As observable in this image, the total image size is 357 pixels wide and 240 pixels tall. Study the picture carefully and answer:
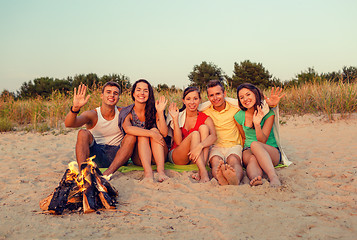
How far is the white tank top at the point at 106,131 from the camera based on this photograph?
14.8 feet

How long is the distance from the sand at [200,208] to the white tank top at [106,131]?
24.2 inches

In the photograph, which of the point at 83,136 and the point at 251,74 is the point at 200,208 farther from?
the point at 251,74

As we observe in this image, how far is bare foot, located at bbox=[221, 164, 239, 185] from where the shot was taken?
3.42 meters

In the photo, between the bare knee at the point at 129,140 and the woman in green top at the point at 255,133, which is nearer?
the woman in green top at the point at 255,133

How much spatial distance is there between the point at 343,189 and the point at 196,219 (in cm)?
196

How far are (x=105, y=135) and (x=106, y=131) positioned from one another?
0.07 meters

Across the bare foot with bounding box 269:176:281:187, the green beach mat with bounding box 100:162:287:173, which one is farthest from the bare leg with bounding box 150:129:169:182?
the bare foot with bounding box 269:176:281:187

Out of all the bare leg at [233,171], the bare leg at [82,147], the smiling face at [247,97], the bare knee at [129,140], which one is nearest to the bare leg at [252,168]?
the bare leg at [233,171]

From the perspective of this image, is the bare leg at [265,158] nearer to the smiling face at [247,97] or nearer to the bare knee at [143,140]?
the smiling face at [247,97]

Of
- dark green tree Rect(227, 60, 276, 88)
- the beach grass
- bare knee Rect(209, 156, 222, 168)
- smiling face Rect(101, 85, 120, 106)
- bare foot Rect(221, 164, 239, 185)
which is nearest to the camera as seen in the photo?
bare foot Rect(221, 164, 239, 185)

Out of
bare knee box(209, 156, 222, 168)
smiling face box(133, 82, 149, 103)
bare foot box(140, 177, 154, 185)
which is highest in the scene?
smiling face box(133, 82, 149, 103)

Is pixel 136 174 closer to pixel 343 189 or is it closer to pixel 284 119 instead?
pixel 343 189

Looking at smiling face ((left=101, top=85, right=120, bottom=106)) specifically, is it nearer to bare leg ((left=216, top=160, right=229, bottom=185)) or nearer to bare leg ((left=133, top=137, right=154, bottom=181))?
bare leg ((left=133, top=137, right=154, bottom=181))

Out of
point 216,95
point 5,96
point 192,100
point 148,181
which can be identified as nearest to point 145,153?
point 148,181
